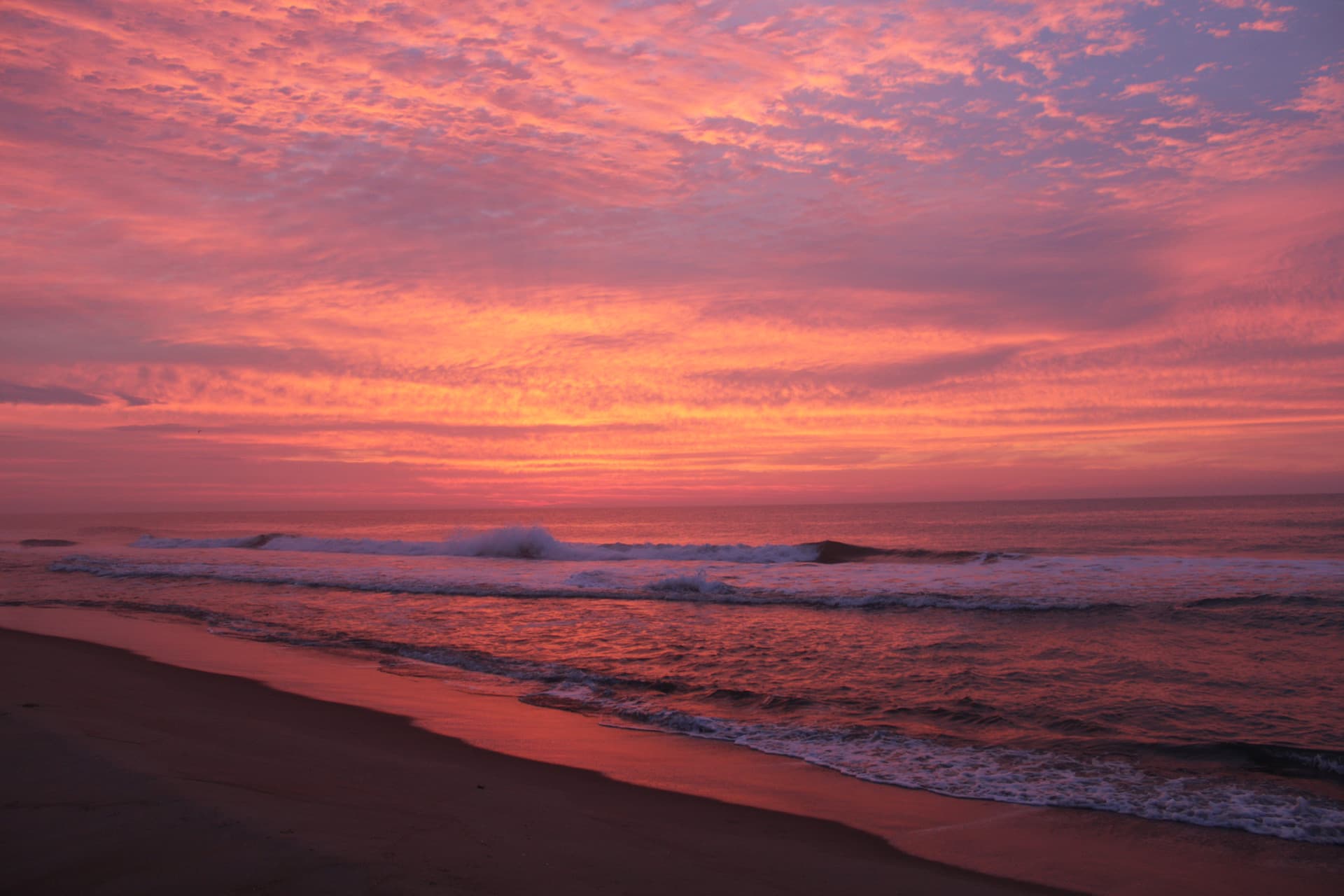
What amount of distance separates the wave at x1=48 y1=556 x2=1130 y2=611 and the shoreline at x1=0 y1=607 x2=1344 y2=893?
31.9ft

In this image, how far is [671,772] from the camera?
6730 millimetres

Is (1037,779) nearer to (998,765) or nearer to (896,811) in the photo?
(998,765)

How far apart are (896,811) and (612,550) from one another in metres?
30.4

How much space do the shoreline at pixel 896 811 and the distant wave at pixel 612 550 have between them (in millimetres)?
21832

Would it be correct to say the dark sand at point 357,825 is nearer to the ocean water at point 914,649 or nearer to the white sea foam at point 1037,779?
the white sea foam at point 1037,779

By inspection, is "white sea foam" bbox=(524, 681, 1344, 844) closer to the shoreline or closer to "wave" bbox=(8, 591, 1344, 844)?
"wave" bbox=(8, 591, 1344, 844)

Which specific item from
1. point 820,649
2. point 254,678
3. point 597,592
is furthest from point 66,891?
point 597,592

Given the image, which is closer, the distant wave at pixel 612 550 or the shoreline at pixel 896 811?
the shoreline at pixel 896 811

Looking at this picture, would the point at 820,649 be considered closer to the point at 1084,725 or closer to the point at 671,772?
the point at 1084,725

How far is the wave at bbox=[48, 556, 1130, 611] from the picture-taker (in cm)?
1677

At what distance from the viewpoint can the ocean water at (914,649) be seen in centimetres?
693

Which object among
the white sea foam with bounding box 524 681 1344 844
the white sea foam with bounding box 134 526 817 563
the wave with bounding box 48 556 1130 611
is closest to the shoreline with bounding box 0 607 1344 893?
the white sea foam with bounding box 524 681 1344 844

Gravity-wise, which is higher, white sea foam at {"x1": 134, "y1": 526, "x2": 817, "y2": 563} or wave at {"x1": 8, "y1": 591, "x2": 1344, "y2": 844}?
wave at {"x1": 8, "y1": 591, "x2": 1344, "y2": 844}

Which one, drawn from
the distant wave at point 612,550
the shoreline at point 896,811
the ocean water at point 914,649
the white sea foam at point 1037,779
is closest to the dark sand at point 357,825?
the shoreline at point 896,811
